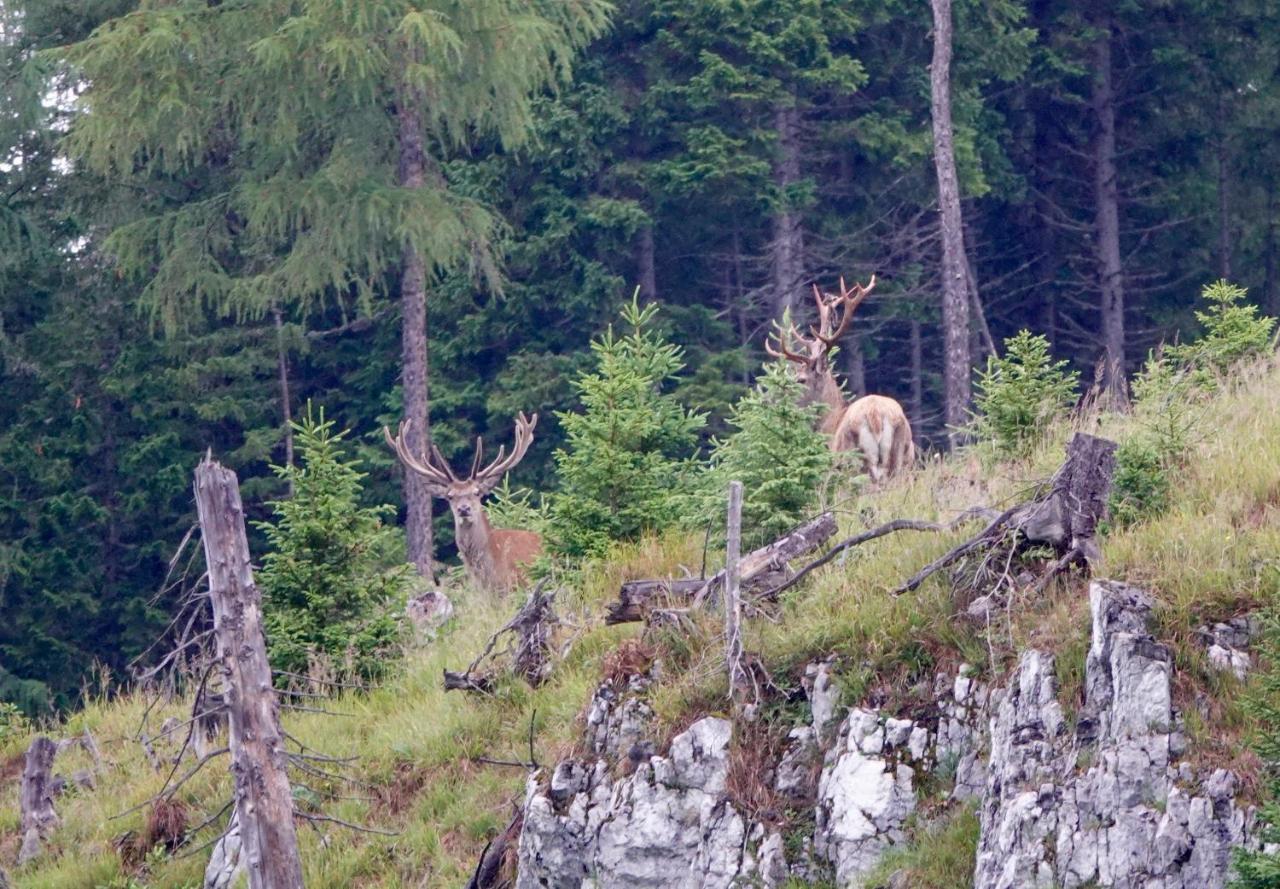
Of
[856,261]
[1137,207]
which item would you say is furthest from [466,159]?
[1137,207]

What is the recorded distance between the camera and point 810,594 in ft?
30.6

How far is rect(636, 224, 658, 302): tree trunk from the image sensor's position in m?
27.6

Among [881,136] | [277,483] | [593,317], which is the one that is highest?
[881,136]

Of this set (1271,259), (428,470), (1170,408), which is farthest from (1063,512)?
(1271,259)

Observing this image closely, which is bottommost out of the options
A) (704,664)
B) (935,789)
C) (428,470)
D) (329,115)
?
(428,470)

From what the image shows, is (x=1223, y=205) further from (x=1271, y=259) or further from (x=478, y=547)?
(x=478, y=547)

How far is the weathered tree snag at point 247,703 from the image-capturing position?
9984 mm

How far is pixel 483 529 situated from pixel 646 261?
12.5 meters

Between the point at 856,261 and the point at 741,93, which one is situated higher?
the point at 741,93

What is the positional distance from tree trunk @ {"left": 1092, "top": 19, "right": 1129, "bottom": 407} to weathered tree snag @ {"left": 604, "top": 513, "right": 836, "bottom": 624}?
57.7 feet

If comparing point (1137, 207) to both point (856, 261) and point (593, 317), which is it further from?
point (593, 317)

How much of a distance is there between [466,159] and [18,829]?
17015mm

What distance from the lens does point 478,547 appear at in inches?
621

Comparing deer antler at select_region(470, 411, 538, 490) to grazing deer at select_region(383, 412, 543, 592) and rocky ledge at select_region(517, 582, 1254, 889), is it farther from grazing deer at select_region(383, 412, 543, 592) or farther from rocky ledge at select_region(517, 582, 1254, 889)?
rocky ledge at select_region(517, 582, 1254, 889)
